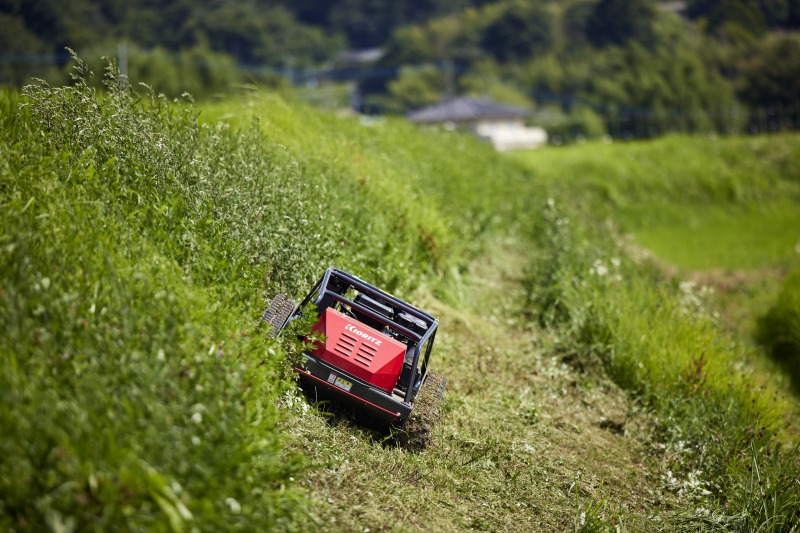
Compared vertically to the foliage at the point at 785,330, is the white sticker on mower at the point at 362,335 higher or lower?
higher

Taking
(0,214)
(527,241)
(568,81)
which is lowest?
(568,81)

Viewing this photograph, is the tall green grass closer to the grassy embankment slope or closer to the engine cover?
the engine cover

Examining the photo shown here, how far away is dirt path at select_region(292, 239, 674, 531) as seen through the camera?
5.83 meters

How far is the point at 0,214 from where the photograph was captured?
5.55 meters

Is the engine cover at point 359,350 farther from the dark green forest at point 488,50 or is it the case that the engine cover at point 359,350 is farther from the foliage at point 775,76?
the foliage at point 775,76

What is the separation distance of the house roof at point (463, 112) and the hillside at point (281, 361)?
49113mm

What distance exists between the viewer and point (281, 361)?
6.29m

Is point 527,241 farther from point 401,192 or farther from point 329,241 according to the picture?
point 329,241

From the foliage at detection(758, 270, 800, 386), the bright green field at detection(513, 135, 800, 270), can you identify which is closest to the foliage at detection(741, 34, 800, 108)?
the bright green field at detection(513, 135, 800, 270)

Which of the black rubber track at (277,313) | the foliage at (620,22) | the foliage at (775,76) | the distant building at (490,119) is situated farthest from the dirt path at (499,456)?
the foliage at (620,22)

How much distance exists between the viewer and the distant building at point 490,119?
6369 centimetres

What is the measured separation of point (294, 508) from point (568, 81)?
304ft

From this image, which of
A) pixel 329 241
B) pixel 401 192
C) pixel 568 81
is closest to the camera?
pixel 329 241

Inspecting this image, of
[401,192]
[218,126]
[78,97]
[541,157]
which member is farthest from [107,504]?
[541,157]
